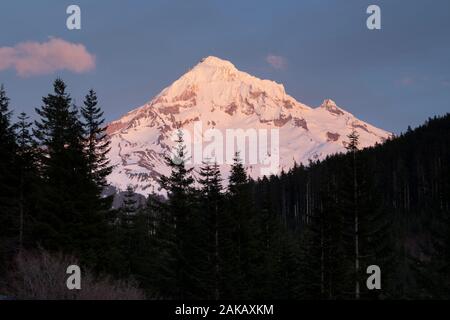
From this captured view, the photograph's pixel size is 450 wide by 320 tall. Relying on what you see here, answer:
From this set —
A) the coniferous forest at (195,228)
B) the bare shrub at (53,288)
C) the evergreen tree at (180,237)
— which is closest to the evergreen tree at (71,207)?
the coniferous forest at (195,228)

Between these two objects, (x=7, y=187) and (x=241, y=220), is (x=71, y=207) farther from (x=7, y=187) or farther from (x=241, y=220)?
(x=241, y=220)

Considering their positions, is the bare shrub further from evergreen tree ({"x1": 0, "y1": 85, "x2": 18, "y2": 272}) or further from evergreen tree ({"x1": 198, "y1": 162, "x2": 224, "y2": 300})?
evergreen tree ({"x1": 198, "y1": 162, "x2": 224, "y2": 300})

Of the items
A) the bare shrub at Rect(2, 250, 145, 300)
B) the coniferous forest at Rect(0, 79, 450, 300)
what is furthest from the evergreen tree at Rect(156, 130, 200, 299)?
the bare shrub at Rect(2, 250, 145, 300)

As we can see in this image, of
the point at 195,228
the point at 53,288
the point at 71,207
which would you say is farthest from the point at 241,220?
the point at 53,288

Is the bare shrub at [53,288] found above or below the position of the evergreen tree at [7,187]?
below

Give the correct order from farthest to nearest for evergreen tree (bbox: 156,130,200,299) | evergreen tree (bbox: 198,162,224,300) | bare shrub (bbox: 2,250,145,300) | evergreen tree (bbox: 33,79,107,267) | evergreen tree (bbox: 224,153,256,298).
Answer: evergreen tree (bbox: 224,153,256,298) → evergreen tree (bbox: 156,130,200,299) → evergreen tree (bbox: 198,162,224,300) → evergreen tree (bbox: 33,79,107,267) → bare shrub (bbox: 2,250,145,300)

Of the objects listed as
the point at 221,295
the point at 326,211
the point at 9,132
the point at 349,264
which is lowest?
the point at 221,295

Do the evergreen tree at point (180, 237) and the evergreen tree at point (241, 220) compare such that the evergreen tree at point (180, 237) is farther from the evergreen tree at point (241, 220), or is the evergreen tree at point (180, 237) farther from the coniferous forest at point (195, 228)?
the evergreen tree at point (241, 220)

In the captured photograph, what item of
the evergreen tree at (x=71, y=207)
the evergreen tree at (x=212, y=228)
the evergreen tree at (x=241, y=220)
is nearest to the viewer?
the evergreen tree at (x=71, y=207)

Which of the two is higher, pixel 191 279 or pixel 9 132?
pixel 9 132

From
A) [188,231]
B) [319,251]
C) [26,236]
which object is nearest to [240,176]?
[188,231]
